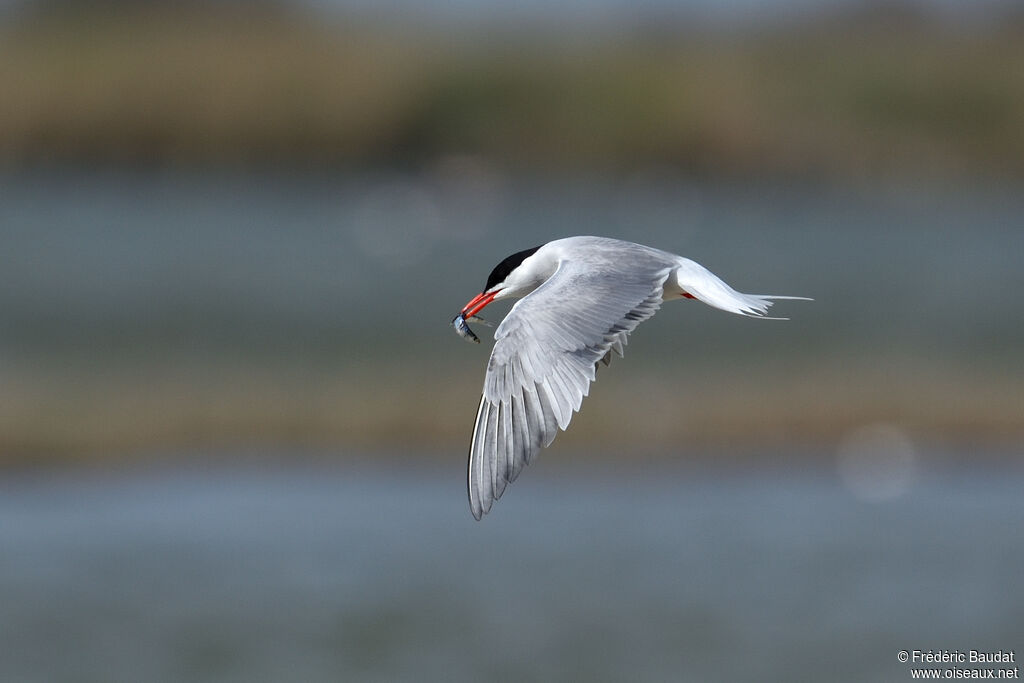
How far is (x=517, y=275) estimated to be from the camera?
572 cm

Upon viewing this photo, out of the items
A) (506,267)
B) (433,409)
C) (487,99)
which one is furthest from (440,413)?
(487,99)

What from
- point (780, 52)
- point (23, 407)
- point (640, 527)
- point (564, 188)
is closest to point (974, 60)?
point (780, 52)

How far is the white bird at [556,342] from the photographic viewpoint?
15.5 ft

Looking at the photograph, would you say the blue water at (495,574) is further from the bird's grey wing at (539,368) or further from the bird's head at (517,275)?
the bird's grey wing at (539,368)

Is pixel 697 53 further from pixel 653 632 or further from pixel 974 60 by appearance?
pixel 653 632

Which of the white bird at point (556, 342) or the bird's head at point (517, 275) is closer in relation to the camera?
the white bird at point (556, 342)

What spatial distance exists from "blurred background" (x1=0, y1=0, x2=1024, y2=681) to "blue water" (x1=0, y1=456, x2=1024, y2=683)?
3cm

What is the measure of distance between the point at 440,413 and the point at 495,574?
1188mm

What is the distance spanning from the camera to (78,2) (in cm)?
2556

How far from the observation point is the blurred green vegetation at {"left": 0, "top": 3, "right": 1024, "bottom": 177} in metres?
21.5

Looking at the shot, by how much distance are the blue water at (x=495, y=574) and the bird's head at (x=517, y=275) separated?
18.5 feet
